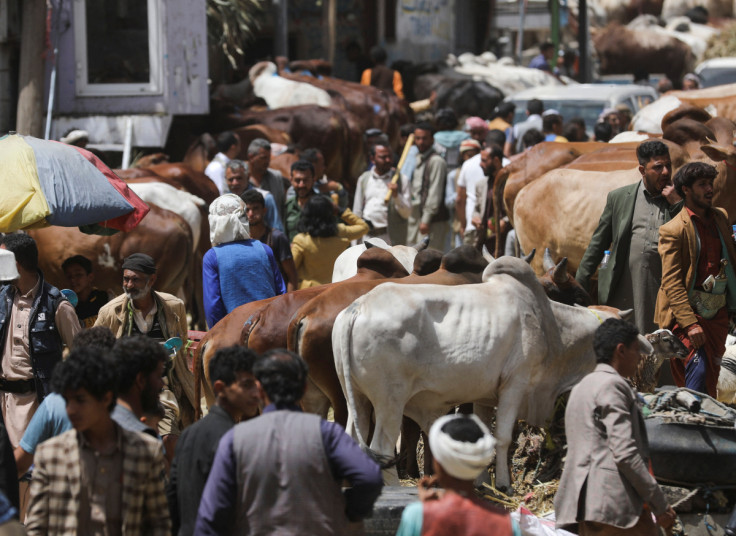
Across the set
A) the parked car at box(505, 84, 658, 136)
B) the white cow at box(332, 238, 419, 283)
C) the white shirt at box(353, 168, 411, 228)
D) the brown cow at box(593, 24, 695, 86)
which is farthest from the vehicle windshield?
the white cow at box(332, 238, 419, 283)

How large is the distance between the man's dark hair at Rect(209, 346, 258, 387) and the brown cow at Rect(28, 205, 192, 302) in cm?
553

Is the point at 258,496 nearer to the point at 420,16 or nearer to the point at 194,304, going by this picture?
the point at 194,304

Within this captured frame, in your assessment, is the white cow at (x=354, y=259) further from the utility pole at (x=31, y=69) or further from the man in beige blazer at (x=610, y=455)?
the utility pole at (x=31, y=69)

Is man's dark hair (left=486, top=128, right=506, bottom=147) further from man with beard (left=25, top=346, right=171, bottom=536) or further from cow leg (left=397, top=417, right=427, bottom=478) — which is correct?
man with beard (left=25, top=346, right=171, bottom=536)

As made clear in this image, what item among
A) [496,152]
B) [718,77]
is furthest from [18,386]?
[718,77]

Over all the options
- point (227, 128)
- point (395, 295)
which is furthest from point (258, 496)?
point (227, 128)

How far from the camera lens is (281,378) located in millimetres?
3916

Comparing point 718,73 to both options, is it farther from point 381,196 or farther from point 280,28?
point 381,196

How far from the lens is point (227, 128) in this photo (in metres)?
15.7

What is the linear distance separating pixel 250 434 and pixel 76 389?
2.10ft

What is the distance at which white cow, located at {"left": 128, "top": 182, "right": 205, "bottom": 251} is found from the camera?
10.1 m

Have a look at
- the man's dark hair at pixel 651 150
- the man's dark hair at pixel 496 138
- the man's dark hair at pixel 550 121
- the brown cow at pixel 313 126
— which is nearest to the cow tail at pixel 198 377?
the man's dark hair at pixel 651 150

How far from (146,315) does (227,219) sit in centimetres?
116

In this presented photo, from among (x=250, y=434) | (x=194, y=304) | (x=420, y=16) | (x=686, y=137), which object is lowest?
(x=194, y=304)
